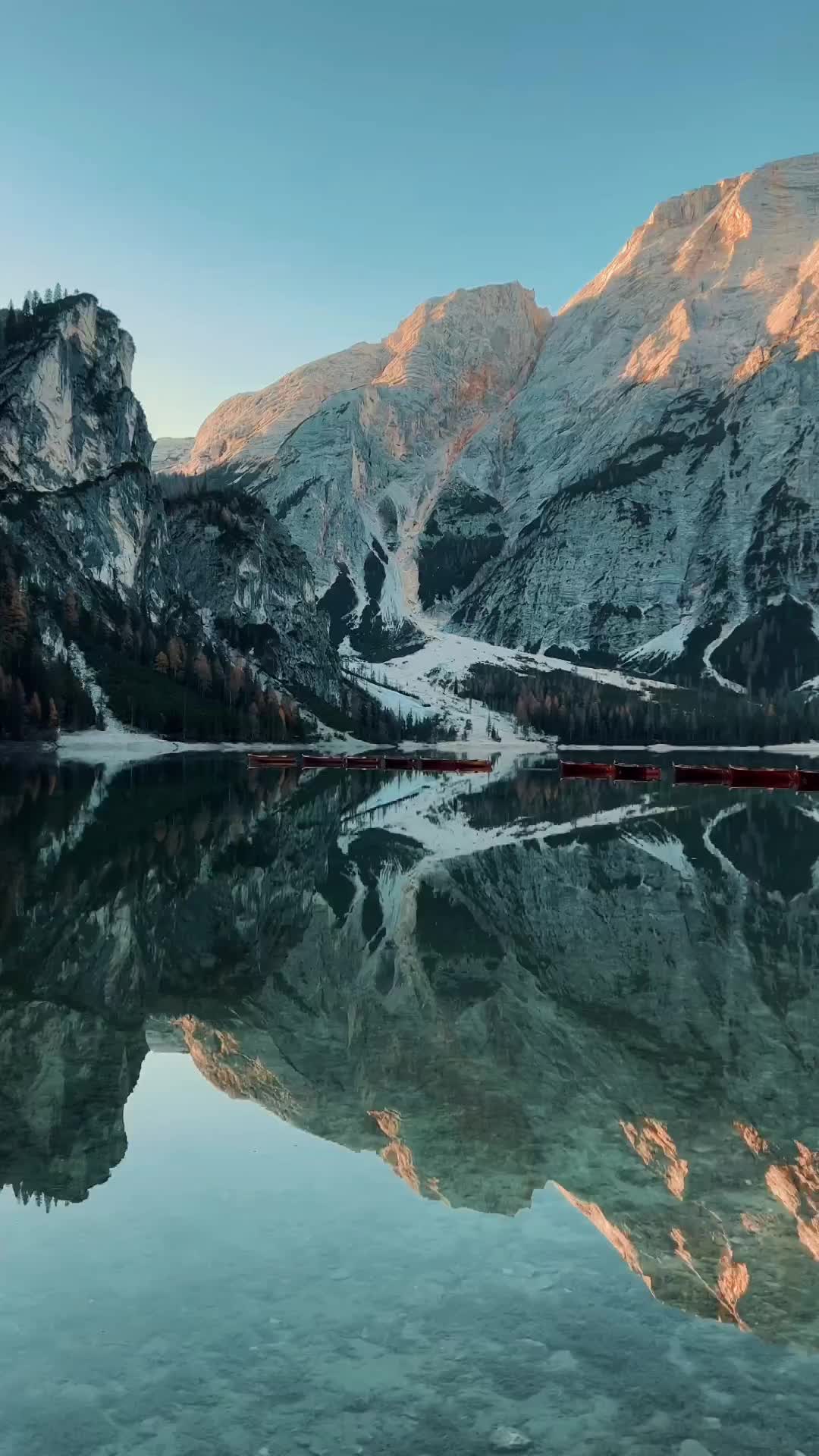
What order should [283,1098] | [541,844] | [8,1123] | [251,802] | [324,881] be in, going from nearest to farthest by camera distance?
[8,1123] → [283,1098] → [324,881] → [541,844] → [251,802]

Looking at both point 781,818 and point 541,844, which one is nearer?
point 541,844

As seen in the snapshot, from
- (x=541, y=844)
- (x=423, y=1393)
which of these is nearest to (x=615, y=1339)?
(x=423, y=1393)

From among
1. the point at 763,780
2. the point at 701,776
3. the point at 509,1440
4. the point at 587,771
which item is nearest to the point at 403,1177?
the point at 509,1440

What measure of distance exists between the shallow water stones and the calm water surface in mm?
63

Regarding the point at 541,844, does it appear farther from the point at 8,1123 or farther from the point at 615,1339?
the point at 615,1339

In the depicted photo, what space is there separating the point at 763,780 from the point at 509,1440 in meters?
167

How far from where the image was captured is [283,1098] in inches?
870

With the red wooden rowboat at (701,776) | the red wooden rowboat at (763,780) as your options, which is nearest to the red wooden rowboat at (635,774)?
the red wooden rowboat at (701,776)

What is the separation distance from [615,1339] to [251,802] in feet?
299

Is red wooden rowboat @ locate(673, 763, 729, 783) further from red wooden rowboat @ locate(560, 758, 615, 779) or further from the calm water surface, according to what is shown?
the calm water surface

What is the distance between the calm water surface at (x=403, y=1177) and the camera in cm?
1148

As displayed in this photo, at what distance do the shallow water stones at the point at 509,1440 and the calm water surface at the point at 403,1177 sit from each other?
6 centimetres

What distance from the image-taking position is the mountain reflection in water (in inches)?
675

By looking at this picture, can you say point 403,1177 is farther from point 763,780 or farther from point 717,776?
point 717,776
